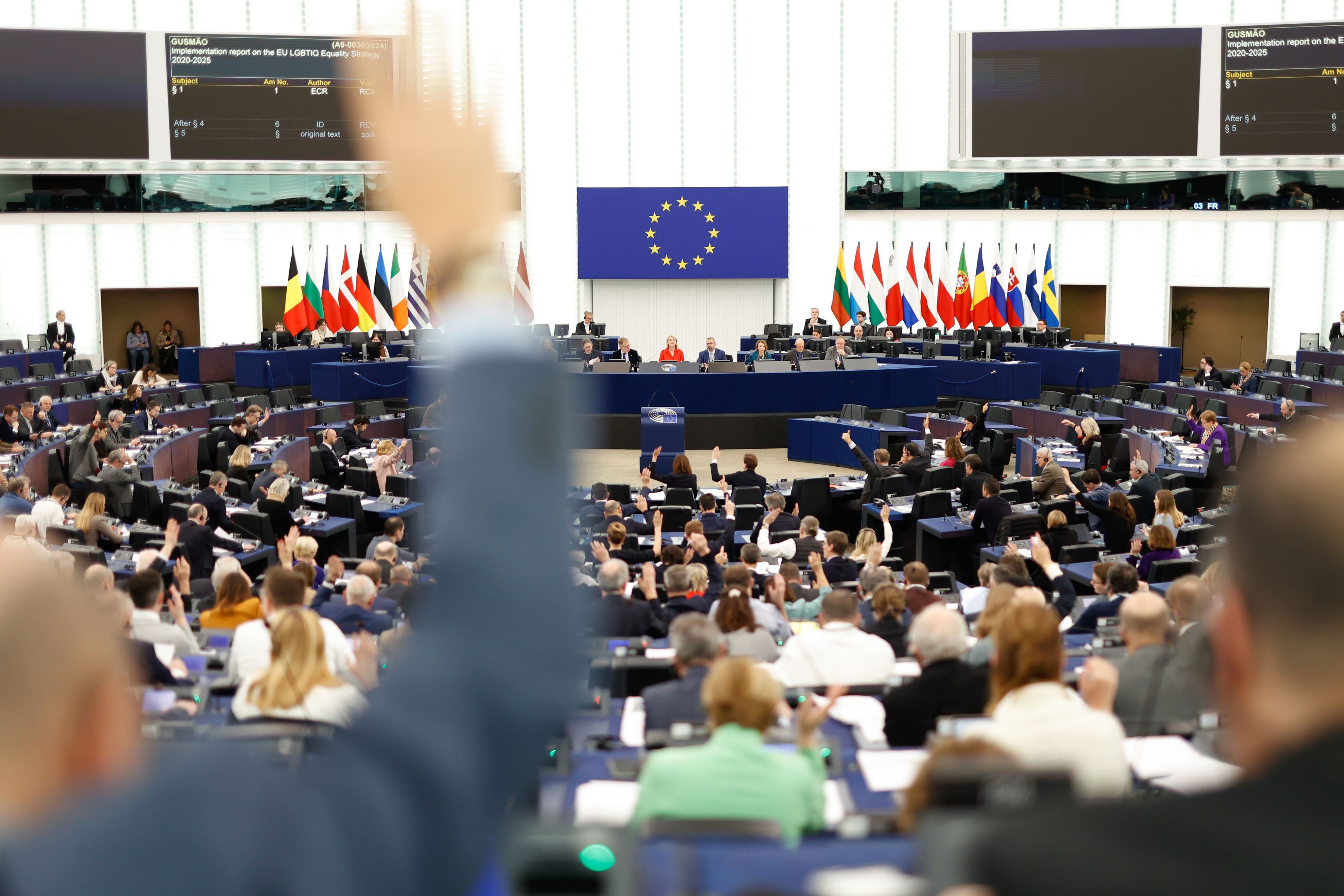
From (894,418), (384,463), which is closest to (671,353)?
(894,418)

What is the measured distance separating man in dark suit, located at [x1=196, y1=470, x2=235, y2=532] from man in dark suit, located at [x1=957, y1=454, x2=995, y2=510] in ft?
24.3

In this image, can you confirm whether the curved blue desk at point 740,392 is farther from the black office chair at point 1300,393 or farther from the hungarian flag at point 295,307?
the hungarian flag at point 295,307

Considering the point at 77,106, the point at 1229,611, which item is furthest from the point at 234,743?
the point at 77,106

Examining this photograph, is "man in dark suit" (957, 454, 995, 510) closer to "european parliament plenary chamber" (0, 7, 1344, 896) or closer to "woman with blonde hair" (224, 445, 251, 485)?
"european parliament plenary chamber" (0, 7, 1344, 896)

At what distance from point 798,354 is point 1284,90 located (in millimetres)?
10933

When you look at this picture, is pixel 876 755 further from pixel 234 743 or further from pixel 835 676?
pixel 234 743

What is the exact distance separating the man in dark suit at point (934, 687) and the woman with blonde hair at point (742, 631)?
1.26 metres

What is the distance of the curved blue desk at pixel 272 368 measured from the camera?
2370 cm

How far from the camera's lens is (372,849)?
25.5 inches

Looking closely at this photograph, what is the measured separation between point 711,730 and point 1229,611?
312cm

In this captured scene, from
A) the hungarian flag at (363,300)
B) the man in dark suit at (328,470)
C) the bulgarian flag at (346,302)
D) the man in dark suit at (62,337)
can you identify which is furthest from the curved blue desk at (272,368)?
the man in dark suit at (328,470)

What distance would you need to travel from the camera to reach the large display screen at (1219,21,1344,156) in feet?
76.1

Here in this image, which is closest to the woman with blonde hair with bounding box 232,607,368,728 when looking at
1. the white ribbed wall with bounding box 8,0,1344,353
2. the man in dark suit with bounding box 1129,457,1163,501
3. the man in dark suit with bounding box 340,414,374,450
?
the man in dark suit with bounding box 1129,457,1163,501

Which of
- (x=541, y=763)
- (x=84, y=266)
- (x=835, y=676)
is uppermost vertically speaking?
(x=84, y=266)
